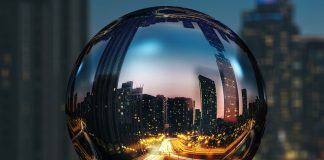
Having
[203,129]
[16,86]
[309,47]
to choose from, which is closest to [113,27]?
[203,129]

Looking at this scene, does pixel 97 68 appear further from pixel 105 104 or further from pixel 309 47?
pixel 309 47

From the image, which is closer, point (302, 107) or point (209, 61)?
point (209, 61)

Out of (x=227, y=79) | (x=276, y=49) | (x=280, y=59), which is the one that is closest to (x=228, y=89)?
(x=227, y=79)

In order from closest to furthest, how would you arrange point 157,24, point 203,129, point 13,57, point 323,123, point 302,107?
point 203,129
point 157,24
point 13,57
point 323,123
point 302,107

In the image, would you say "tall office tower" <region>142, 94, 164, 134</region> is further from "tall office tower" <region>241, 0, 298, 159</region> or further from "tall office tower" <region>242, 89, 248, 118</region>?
"tall office tower" <region>241, 0, 298, 159</region>

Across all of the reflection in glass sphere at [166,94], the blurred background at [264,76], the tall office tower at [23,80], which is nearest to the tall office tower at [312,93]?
the blurred background at [264,76]

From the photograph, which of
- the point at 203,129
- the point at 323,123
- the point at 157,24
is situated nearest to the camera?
the point at 203,129

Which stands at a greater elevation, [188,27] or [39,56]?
[39,56]

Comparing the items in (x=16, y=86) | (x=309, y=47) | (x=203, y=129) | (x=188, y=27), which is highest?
(x=309, y=47)
